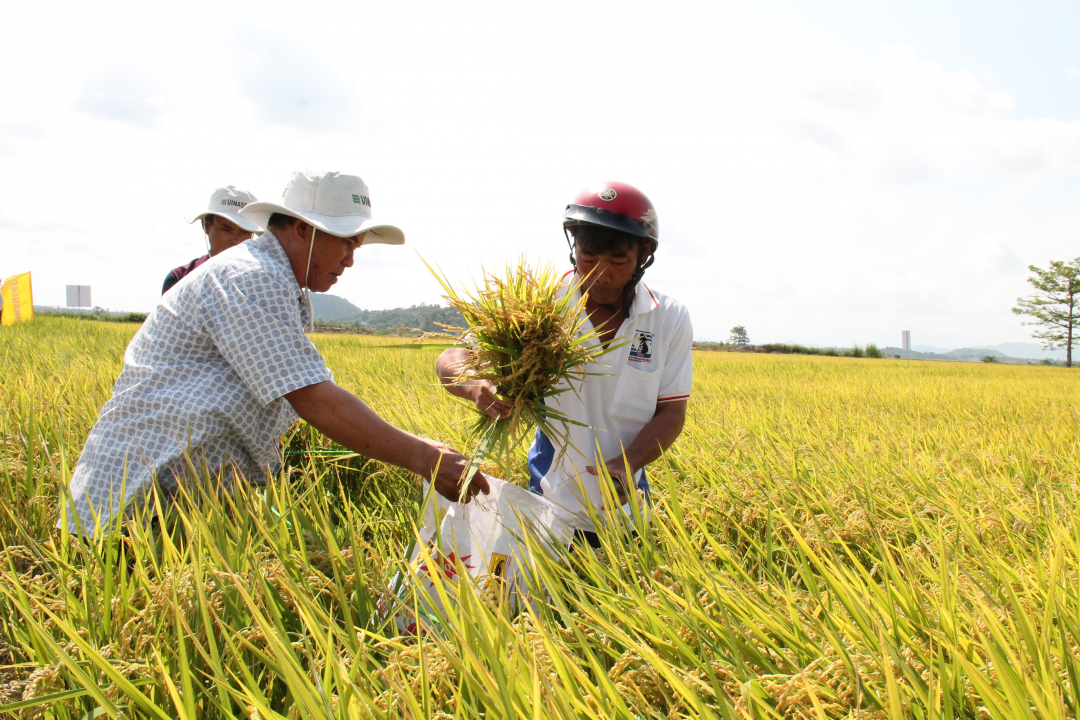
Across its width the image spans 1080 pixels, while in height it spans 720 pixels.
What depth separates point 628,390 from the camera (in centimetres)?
223

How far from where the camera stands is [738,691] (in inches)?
45.3

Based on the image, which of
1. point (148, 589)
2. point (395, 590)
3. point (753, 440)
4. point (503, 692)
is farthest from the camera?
point (753, 440)

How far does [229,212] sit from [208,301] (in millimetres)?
2135

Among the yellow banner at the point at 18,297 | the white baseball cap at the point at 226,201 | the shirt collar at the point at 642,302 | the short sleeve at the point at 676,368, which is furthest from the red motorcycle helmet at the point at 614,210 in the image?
the yellow banner at the point at 18,297

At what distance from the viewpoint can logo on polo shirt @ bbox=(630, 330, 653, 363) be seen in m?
2.23

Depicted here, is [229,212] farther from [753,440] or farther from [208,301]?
[753,440]

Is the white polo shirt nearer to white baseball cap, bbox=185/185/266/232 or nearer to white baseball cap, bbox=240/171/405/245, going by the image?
white baseball cap, bbox=240/171/405/245

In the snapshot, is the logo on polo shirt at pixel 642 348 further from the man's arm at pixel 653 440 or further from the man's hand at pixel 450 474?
the man's hand at pixel 450 474

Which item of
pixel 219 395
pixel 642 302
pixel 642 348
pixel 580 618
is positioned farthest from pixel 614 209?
pixel 219 395

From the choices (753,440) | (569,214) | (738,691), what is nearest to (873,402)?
(753,440)

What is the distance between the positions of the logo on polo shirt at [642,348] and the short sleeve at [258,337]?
42.1 inches

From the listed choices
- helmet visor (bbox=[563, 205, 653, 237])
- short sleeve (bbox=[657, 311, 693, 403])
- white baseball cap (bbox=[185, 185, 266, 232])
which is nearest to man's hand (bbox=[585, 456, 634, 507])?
short sleeve (bbox=[657, 311, 693, 403])

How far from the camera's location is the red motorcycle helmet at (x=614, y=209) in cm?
193

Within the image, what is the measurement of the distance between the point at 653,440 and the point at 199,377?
1481 millimetres
